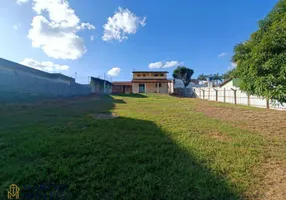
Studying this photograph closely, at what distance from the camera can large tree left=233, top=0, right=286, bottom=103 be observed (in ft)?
14.0

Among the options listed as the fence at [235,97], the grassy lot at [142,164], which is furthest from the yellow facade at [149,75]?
the grassy lot at [142,164]

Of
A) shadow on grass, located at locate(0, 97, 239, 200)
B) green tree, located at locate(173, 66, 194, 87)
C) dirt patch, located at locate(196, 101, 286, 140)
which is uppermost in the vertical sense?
green tree, located at locate(173, 66, 194, 87)

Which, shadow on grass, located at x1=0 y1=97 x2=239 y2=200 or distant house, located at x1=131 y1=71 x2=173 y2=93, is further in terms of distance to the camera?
distant house, located at x1=131 y1=71 x2=173 y2=93

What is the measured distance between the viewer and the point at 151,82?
33.4 meters

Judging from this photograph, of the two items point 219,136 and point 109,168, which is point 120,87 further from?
point 109,168

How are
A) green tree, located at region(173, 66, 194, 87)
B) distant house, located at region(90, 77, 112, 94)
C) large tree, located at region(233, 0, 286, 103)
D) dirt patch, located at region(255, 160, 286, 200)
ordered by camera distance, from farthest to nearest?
green tree, located at region(173, 66, 194, 87) < distant house, located at region(90, 77, 112, 94) < large tree, located at region(233, 0, 286, 103) < dirt patch, located at region(255, 160, 286, 200)

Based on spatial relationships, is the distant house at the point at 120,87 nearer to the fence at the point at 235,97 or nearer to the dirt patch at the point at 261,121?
the fence at the point at 235,97

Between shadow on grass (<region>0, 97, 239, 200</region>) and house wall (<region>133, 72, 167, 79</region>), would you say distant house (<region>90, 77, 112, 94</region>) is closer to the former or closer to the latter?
house wall (<region>133, 72, 167, 79</region>)

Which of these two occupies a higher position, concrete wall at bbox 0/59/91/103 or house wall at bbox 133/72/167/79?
house wall at bbox 133/72/167/79

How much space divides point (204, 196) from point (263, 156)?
220cm
